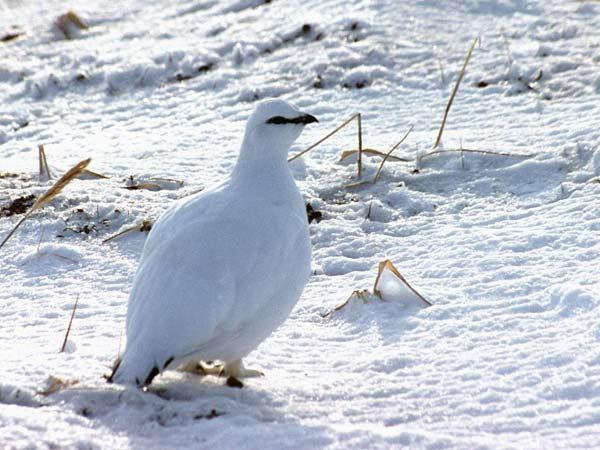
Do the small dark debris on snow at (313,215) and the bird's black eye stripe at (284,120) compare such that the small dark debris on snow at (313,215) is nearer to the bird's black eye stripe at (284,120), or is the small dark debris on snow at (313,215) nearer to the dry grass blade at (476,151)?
the dry grass blade at (476,151)

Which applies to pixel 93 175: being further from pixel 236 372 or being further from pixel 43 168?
pixel 236 372

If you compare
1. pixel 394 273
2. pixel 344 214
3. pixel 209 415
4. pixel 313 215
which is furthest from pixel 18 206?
pixel 209 415

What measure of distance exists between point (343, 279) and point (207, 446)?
1547 mm

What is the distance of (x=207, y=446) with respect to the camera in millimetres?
2529

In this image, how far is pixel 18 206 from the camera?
4.71 meters

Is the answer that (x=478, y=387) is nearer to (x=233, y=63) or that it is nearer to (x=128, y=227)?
(x=128, y=227)

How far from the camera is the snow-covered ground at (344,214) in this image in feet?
8.94

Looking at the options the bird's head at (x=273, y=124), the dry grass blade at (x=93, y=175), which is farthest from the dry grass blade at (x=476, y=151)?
the bird's head at (x=273, y=124)

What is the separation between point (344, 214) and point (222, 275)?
1.81 metres

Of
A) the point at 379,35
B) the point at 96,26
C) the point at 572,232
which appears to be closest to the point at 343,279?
the point at 572,232

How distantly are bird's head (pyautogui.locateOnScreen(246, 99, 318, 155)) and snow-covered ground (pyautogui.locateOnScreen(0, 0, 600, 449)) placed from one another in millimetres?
711

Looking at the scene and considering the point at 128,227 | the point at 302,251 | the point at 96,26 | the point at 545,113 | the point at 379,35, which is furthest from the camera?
the point at 96,26

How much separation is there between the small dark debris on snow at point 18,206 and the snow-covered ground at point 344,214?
88 mm

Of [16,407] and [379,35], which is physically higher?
[379,35]
